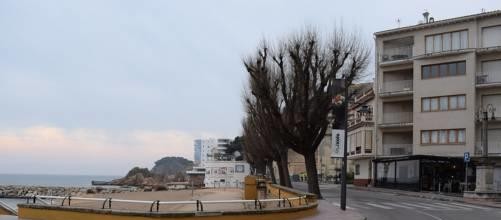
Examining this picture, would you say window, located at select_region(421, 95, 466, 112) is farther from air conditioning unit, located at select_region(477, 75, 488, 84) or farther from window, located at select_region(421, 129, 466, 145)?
window, located at select_region(421, 129, 466, 145)

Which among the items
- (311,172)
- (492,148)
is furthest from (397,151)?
(311,172)

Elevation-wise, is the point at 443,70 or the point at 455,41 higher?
the point at 455,41

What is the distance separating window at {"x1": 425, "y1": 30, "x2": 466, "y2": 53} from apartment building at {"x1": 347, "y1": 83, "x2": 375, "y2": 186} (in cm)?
839

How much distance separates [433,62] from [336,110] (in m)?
26.2

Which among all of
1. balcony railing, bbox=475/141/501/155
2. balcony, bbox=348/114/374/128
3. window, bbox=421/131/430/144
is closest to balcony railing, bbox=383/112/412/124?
balcony, bbox=348/114/374/128

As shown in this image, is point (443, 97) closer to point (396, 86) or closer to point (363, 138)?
point (396, 86)

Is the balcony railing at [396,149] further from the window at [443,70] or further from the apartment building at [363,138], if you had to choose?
the window at [443,70]

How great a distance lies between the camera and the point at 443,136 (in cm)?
5569

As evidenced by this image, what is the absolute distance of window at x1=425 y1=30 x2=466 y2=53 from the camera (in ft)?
179

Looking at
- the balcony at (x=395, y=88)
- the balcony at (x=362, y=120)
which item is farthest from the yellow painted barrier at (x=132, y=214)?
the balcony at (x=362, y=120)

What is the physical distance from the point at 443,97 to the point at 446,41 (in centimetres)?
495

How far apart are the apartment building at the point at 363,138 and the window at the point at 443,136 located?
6.49m

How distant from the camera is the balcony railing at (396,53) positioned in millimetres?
59903

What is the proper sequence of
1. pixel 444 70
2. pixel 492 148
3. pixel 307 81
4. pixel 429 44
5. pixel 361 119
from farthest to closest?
pixel 361 119 < pixel 429 44 < pixel 444 70 < pixel 492 148 < pixel 307 81
